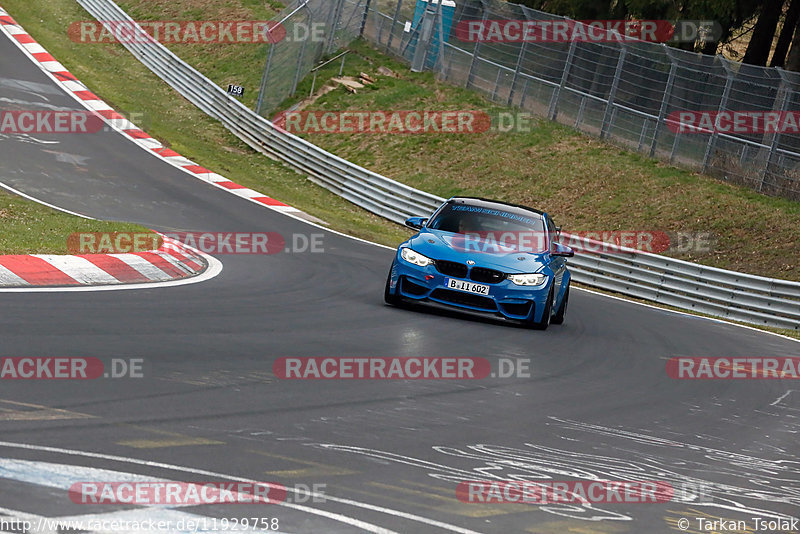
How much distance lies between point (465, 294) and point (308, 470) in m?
7.43

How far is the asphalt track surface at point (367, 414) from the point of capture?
512cm

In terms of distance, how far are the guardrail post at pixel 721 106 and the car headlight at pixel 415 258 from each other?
1624cm

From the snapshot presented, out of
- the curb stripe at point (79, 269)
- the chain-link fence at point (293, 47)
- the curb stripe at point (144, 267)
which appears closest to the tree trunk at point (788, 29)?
the chain-link fence at point (293, 47)

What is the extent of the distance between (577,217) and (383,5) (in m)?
14.6

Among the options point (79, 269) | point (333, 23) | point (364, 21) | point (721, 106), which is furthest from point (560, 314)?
point (364, 21)

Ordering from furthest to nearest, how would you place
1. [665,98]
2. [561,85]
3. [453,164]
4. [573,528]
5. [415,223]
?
[561,85]
[453,164]
[665,98]
[415,223]
[573,528]

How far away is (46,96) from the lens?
30625 millimetres

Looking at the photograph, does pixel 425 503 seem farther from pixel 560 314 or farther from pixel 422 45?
pixel 422 45

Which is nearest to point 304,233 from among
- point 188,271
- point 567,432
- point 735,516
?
point 188,271

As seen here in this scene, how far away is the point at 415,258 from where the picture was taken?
12.9 meters

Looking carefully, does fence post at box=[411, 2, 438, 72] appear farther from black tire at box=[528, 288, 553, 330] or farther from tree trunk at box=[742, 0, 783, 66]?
black tire at box=[528, 288, 553, 330]

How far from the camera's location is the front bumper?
1273cm

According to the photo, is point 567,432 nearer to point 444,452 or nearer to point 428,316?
point 444,452

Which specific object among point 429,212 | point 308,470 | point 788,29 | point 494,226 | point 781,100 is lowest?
point 429,212
